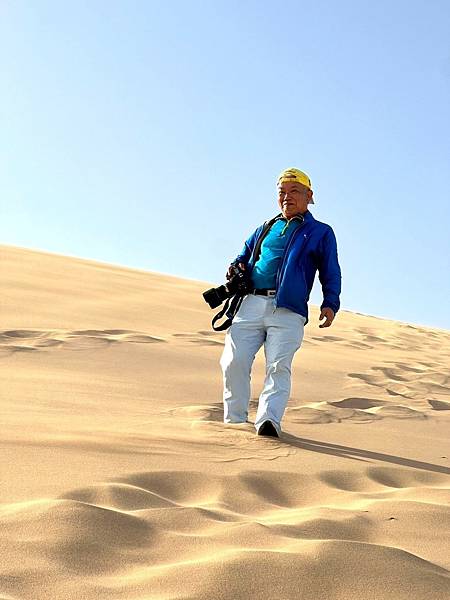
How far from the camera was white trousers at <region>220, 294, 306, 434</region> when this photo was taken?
425 centimetres

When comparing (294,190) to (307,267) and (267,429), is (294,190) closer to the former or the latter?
(307,267)

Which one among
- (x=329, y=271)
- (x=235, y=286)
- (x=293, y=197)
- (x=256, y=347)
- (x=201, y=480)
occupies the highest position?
(x=293, y=197)

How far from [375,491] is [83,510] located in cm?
132

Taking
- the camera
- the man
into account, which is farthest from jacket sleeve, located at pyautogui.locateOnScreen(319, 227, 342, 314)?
the camera

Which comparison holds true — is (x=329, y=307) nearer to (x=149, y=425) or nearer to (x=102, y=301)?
(x=149, y=425)

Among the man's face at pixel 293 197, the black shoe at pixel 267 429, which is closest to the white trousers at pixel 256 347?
the black shoe at pixel 267 429

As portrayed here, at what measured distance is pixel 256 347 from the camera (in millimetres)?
4480

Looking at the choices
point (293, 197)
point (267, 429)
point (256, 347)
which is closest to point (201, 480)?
point (267, 429)

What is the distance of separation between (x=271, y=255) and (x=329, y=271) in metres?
0.34

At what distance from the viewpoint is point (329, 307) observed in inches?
172

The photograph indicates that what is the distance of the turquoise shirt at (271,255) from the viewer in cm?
449

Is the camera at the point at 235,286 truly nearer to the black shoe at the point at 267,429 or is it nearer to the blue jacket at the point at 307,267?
the blue jacket at the point at 307,267

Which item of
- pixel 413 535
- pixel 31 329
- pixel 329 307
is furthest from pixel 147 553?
pixel 31 329

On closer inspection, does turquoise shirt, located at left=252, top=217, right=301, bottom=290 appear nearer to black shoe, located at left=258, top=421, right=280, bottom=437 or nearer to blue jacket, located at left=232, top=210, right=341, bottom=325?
blue jacket, located at left=232, top=210, right=341, bottom=325
